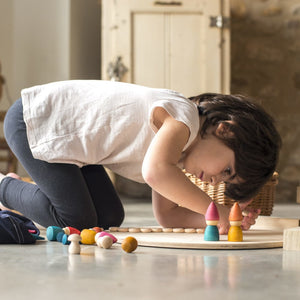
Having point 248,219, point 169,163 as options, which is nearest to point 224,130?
point 169,163

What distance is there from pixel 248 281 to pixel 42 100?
3.01 ft

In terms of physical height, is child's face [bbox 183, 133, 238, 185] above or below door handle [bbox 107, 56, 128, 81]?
below

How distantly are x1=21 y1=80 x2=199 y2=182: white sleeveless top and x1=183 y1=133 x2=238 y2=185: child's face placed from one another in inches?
4.0

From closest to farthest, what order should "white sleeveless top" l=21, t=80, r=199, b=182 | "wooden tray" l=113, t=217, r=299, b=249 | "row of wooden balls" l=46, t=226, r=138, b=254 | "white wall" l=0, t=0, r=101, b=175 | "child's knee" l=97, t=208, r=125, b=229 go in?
1. "row of wooden balls" l=46, t=226, r=138, b=254
2. "wooden tray" l=113, t=217, r=299, b=249
3. "white sleeveless top" l=21, t=80, r=199, b=182
4. "child's knee" l=97, t=208, r=125, b=229
5. "white wall" l=0, t=0, r=101, b=175

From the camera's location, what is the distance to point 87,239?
4.75 ft

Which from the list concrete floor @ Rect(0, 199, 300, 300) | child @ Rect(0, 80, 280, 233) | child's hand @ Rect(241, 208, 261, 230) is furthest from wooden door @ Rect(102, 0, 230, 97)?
concrete floor @ Rect(0, 199, 300, 300)

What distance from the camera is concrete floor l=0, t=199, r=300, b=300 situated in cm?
88

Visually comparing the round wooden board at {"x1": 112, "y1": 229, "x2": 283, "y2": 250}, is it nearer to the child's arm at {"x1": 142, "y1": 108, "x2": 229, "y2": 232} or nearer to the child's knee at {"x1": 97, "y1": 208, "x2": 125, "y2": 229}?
the child's arm at {"x1": 142, "y1": 108, "x2": 229, "y2": 232}

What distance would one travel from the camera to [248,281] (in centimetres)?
98

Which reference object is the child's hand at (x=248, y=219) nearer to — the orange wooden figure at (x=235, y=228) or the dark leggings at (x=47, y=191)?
the orange wooden figure at (x=235, y=228)

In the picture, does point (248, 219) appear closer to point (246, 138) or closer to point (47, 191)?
point (246, 138)

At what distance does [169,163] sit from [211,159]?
140mm

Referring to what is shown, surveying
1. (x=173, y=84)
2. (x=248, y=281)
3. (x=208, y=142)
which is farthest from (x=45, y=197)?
(x=173, y=84)

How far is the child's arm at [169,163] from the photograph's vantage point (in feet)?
4.59
